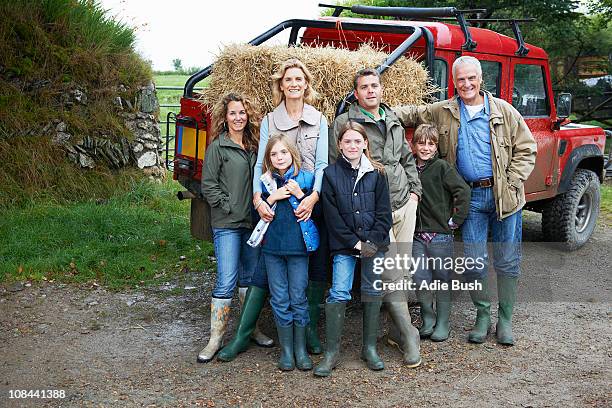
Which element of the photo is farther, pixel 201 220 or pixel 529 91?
pixel 529 91

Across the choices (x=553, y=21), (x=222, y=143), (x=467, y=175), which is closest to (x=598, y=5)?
(x=553, y=21)

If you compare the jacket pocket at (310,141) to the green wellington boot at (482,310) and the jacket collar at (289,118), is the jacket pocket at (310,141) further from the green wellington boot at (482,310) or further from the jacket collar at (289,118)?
the green wellington boot at (482,310)

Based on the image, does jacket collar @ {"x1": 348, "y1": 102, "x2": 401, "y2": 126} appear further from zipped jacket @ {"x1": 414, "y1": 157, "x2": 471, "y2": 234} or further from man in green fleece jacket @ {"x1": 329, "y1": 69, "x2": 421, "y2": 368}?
zipped jacket @ {"x1": 414, "y1": 157, "x2": 471, "y2": 234}

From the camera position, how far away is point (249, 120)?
15.7 ft

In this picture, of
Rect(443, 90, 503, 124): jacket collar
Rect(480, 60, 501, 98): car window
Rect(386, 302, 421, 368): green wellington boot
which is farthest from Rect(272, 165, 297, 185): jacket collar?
Rect(480, 60, 501, 98): car window

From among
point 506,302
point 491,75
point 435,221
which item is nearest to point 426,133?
point 435,221

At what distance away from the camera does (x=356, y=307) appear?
227 inches

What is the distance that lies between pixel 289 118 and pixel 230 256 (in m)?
0.94

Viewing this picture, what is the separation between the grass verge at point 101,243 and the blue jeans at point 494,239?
8.74 feet

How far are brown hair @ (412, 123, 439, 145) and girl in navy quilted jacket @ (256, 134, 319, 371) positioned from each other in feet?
2.84

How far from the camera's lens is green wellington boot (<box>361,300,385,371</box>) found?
4547 millimetres

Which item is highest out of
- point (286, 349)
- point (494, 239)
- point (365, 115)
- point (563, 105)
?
point (563, 105)

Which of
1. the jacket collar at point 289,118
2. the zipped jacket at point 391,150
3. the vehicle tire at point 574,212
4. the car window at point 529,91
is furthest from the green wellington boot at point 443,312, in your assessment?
the vehicle tire at point 574,212

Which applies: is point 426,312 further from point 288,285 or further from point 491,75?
point 491,75
